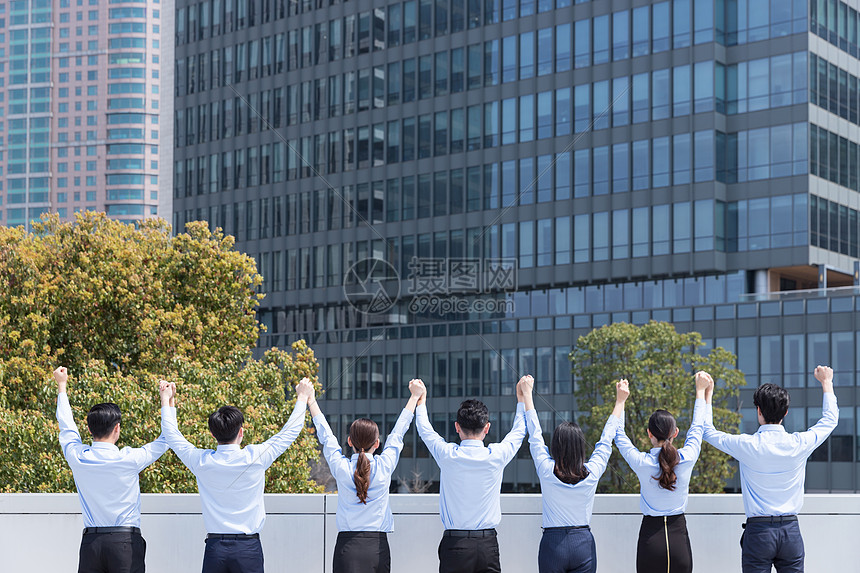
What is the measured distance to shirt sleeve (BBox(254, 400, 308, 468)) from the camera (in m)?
7.73

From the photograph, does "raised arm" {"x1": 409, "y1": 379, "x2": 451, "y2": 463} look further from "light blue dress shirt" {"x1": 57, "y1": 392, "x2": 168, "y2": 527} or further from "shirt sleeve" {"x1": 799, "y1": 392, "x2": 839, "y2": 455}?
"shirt sleeve" {"x1": 799, "y1": 392, "x2": 839, "y2": 455}

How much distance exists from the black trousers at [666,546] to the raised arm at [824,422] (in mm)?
1070

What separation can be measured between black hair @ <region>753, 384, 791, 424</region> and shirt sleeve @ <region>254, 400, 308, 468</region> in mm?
3285

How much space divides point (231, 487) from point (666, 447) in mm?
3140

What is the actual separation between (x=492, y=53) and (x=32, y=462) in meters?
48.5

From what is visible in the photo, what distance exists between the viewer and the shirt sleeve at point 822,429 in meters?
7.85

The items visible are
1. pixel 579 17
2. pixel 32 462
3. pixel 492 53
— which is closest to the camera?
pixel 32 462

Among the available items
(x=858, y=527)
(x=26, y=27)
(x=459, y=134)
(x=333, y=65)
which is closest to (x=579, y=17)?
(x=459, y=134)

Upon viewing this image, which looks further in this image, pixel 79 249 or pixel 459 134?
pixel 459 134

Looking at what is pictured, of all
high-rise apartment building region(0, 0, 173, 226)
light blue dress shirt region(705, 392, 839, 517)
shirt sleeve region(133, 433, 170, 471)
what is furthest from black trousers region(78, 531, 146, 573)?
high-rise apartment building region(0, 0, 173, 226)

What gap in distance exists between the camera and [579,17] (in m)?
60.0

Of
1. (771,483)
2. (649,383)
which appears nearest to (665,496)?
(771,483)

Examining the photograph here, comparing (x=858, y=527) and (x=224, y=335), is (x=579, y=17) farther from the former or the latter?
(x=858, y=527)

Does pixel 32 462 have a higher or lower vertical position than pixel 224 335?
lower
